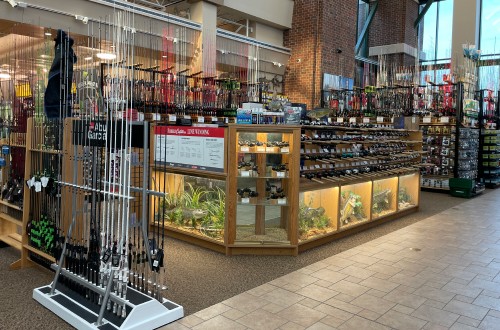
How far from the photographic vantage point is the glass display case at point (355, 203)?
588 cm

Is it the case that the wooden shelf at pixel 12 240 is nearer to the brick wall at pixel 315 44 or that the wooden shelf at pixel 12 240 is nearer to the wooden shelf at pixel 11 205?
the wooden shelf at pixel 11 205

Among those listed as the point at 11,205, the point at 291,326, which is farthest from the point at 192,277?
the point at 11,205

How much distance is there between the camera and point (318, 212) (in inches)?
217

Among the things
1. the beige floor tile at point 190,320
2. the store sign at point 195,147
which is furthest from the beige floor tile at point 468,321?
the store sign at point 195,147

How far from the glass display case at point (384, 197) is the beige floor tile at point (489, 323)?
316 centimetres

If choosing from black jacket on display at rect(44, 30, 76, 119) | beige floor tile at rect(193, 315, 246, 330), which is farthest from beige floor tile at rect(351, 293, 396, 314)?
black jacket on display at rect(44, 30, 76, 119)

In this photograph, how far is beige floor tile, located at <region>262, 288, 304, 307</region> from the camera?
3.58 metres

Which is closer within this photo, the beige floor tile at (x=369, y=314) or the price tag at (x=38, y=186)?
the beige floor tile at (x=369, y=314)

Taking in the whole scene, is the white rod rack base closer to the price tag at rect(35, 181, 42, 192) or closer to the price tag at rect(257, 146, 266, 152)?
the price tag at rect(35, 181, 42, 192)

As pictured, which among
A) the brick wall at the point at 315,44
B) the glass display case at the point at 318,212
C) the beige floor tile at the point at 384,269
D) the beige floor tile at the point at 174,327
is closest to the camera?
the beige floor tile at the point at 174,327

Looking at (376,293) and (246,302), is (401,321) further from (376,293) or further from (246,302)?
(246,302)

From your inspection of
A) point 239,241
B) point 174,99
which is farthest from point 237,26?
point 239,241

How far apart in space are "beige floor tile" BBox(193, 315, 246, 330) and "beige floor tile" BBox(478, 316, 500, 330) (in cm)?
179

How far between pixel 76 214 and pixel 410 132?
6461 millimetres
